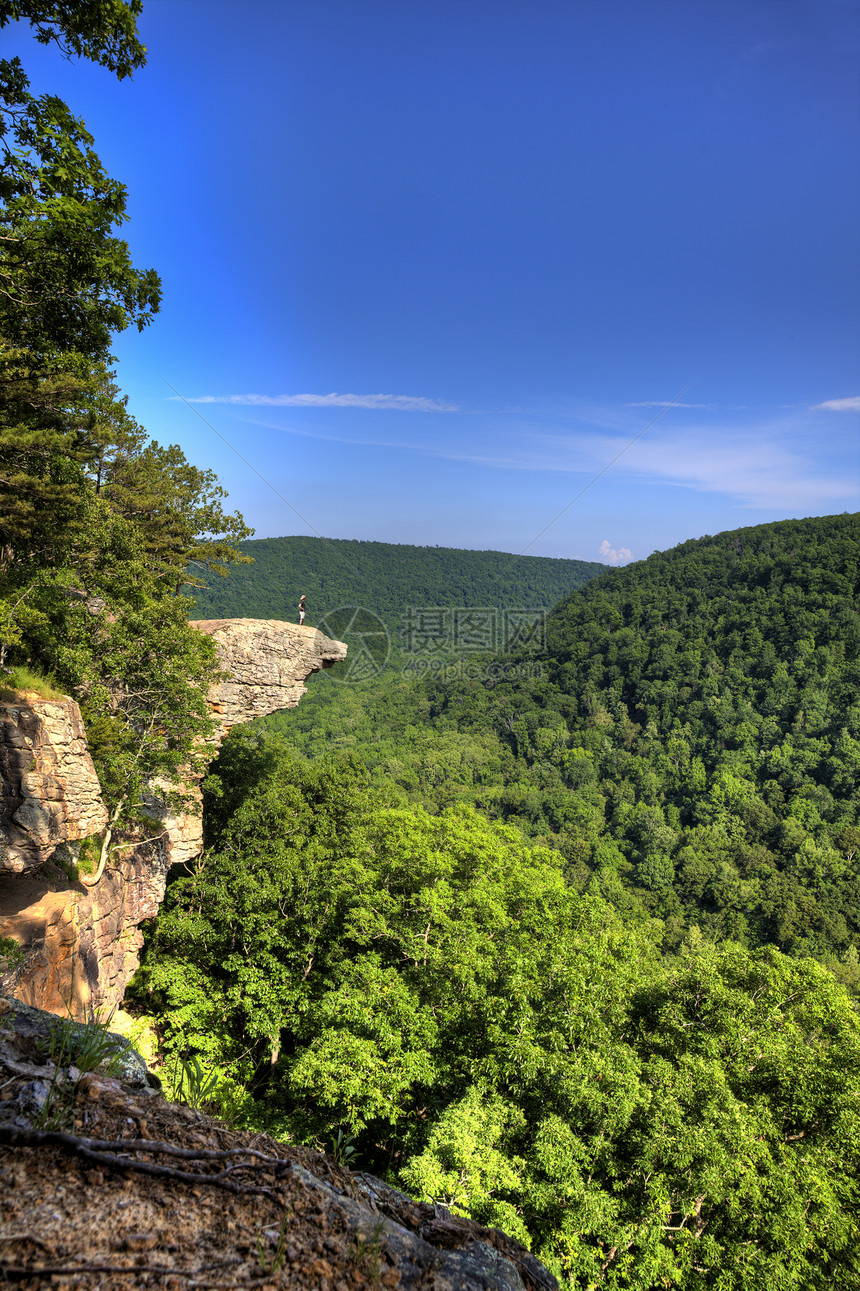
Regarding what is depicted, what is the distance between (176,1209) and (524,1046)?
35.8 feet

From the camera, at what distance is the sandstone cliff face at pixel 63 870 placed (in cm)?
851

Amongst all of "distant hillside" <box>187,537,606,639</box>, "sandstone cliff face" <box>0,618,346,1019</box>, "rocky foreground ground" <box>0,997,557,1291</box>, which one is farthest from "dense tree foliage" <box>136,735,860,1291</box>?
"distant hillside" <box>187,537,606,639</box>

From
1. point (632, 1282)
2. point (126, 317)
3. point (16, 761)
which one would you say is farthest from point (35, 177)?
point (632, 1282)

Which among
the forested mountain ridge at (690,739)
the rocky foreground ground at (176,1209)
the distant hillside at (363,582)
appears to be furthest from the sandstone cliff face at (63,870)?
the distant hillside at (363,582)

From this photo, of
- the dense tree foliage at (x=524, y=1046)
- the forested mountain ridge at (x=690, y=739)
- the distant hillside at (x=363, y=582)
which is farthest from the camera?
the distant hillside at (x=363, y=582)

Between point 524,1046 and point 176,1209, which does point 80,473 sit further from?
point 524,1046

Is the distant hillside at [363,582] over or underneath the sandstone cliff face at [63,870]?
over

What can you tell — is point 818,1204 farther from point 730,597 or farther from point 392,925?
point 730,597

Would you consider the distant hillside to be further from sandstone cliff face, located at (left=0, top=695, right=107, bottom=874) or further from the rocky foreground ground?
the rocky foreground ground

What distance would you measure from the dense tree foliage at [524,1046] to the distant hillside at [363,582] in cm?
8095

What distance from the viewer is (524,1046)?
11.2 m

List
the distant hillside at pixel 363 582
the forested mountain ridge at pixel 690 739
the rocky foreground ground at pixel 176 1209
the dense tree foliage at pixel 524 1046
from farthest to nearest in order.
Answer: the distant hillside at pixel 363 582, the forested mountain ridge at pixel 690 739, the dense tree foliage at pixel 524 1046, the rocky foreground ground at pixel 176 1209

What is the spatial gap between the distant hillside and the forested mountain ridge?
2389cm

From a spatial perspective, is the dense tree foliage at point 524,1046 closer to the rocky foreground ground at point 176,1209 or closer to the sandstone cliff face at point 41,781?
the sandstone cliff face at point 41,781
